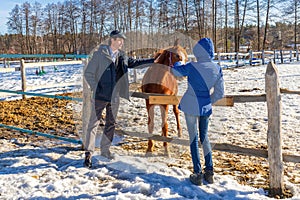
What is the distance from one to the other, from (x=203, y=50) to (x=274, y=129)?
1.04 meters

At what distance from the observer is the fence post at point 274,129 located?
2.87 metres

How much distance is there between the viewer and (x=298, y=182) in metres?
3.18

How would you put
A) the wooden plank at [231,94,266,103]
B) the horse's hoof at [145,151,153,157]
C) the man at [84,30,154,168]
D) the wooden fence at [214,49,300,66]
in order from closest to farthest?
the wooden plank at [231,94,266,103]
the man at [84,30,154,168]
the horse's hoof at [145,151,153,157]
the wooden fence at [214,49,300,66]

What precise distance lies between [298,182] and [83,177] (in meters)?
2.35

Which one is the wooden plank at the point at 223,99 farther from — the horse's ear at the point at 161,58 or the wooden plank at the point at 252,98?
the horse's ear at the point at 161,58

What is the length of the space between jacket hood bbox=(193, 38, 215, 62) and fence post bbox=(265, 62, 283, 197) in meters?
0.59

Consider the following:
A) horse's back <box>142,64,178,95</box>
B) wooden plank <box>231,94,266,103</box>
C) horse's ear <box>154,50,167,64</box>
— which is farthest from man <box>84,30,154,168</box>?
wooden plank <box>231,94,266,103</box>

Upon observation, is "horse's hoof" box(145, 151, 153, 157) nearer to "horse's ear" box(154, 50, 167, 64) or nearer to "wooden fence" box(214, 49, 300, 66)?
"horse's ear" box(154, 50, 167, 64)

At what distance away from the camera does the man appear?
3.49 meters

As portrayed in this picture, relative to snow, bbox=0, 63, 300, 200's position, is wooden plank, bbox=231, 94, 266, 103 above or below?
above

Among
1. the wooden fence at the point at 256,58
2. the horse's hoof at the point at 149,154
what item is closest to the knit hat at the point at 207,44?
the horse's hoof at the point at 149,154

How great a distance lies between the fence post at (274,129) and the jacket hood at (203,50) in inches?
23.3

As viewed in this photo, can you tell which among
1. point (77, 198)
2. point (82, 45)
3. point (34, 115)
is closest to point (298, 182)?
point (77, 198)

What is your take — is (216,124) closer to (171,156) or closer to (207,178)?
(171,156)
